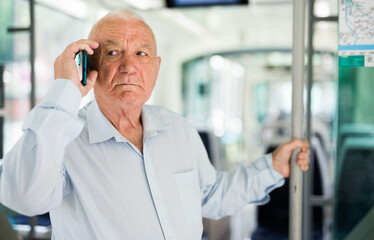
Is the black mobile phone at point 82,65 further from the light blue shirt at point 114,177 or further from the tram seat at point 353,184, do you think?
the tram seat at point 353,184

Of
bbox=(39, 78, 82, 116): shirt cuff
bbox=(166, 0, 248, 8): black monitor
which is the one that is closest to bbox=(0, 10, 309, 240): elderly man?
bbox=(39, 78, 82, 116): shirt cuff

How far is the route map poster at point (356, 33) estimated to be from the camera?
1.43 metres

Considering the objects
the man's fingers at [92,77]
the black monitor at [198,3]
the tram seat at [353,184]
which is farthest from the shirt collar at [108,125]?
the black monitor at [198,3]

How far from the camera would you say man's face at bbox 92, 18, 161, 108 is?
141 centimetres

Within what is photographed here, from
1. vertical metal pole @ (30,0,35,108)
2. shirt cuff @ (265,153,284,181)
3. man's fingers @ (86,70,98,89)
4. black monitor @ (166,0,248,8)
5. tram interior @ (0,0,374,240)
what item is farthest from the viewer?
black monitor @ (166,0,248,8)

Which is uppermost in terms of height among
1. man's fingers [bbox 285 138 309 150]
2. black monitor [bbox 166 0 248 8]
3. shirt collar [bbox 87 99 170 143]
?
black monitor [bbox 166 0 248 8]

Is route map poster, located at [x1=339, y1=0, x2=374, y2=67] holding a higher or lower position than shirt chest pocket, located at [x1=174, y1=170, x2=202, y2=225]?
higher

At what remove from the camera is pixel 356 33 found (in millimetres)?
1442

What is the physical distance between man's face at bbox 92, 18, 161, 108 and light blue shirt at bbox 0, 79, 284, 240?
0.11 metres

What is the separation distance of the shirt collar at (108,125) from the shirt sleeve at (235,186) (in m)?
0.25

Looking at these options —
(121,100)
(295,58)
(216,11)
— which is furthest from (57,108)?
(216,11)

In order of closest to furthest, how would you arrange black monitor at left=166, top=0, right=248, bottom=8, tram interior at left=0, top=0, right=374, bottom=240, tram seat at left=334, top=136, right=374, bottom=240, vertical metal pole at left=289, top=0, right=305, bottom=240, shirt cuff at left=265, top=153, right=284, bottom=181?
vertical metal pole at left=289, top=0, right=305, bottom=240 → shirt cuff at left=265, top=153, right=284, bottom=181 → tram seat at left=334, top=136, right=374, bottom=240 → tram interior at left=0, top=0, right=374, bottom=240 → black monitor at left=166, top=0, right=248, bottom=8

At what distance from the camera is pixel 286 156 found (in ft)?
5.06

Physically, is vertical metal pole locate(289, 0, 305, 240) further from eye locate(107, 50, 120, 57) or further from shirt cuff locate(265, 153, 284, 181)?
eye locate(107, 50, 120, 57)
